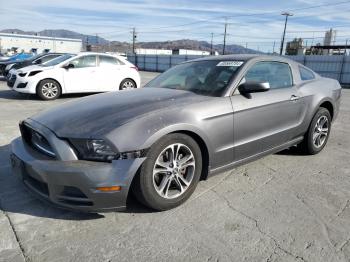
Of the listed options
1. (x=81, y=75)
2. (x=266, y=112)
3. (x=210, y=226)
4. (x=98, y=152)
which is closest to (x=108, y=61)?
(x=81, y=75)

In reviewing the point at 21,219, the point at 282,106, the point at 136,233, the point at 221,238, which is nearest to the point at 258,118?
the point at 282,106

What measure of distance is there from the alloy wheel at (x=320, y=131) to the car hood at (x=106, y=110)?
7.11ft

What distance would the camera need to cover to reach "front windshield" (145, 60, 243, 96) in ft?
11.8

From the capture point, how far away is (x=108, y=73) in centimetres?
1069

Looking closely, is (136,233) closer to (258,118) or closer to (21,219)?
(21,219)

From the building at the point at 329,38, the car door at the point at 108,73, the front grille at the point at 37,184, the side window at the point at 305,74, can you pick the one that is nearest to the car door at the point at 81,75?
the car door at the point at 108,73

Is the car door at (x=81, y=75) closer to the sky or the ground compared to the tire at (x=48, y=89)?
closer to the sky

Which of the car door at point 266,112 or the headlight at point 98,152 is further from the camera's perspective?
the car door at point 266,112

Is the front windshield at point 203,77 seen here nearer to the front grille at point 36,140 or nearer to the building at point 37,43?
the front grille at point 36,140

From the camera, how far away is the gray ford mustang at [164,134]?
2660 mm

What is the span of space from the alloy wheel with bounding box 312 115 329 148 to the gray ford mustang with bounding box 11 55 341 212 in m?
0.38

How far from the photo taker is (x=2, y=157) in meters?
4.38

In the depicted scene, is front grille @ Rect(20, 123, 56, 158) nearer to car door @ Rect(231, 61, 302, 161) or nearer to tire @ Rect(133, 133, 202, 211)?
tire @ Rect(133, 133, 202, 211)

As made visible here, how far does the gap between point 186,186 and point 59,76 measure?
7.99 m
